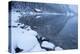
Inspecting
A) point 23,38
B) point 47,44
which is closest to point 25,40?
point 23,38

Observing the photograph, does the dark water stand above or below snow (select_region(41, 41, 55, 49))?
above

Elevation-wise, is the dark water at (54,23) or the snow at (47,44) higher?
the dark water at (54,23)

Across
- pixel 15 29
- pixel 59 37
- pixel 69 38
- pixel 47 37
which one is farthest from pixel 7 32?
pixel 69 38

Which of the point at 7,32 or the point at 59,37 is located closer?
the point at 7,32

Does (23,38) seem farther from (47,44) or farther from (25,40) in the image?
(47,44)

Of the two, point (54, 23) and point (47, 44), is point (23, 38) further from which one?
point (54, 23)

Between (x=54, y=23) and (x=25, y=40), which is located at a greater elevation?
(x=54, y=23)

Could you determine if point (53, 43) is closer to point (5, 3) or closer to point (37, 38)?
point (37, 38)

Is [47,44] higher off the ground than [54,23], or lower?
lower

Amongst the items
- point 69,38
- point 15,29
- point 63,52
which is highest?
point 15,29

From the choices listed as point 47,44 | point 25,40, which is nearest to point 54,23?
point 47,44

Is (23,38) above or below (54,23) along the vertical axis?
below
